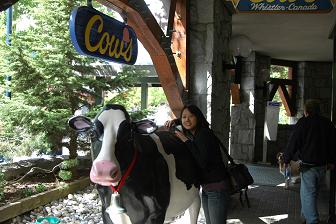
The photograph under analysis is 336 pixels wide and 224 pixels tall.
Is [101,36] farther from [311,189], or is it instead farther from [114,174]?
[311,189]

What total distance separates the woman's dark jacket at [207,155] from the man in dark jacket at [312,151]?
1.69 m

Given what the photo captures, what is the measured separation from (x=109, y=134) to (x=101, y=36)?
35.5 inches

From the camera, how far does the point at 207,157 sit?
9.31ft

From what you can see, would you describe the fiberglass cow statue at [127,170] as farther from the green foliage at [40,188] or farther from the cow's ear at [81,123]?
the green foliage at [40,188]

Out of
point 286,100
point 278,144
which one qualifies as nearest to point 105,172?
point 278,144

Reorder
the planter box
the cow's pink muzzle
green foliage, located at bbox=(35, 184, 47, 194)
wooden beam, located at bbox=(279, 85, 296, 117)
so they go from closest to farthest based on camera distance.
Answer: the cow's pink muzzle
the planter box
green foliage, located at bbox=(35, 184, 47, 194)
wooden beam, located at bbox=(279, 85, 296, 117)

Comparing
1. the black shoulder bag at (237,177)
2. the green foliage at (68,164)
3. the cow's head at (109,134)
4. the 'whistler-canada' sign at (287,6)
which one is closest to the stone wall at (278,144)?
the green foliage at (68,164)

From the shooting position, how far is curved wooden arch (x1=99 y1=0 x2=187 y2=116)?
3.36m

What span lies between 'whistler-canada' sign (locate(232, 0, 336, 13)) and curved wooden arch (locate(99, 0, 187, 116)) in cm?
89

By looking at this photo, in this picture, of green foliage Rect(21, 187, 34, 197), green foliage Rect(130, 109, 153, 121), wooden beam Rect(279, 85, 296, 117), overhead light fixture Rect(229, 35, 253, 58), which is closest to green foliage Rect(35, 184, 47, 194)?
green foliage Rect(21, 187, 34, 197)

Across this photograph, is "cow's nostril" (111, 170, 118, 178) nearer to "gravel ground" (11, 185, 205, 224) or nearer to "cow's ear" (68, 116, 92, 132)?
"cow's ear" (68, 116, 92, 132)

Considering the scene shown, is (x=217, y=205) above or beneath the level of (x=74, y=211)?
above

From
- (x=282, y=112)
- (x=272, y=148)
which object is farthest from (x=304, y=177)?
(x=282, y=112)

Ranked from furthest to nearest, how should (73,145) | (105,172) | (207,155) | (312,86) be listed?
(312,86), (73,145), (207,155), (105,172)
